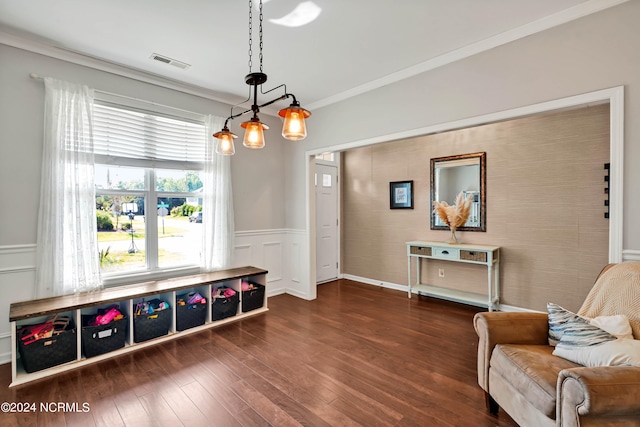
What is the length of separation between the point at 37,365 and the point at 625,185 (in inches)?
185

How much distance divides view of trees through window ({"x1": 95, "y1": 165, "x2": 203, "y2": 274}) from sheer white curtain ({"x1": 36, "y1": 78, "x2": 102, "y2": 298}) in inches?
9.0

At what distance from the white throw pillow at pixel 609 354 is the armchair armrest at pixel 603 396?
0.13 m

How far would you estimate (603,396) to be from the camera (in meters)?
1.23

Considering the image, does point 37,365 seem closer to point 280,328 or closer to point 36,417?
point 36,417

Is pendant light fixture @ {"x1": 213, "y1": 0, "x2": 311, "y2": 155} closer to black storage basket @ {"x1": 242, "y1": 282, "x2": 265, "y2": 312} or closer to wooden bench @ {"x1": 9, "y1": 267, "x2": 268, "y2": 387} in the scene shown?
wooden bench @ {"x1": 9, "y1": 267, "x2": 268, "y2": 387}

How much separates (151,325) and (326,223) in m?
3.23

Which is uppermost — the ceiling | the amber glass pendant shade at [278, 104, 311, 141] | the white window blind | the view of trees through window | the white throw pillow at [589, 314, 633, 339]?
the ceiling

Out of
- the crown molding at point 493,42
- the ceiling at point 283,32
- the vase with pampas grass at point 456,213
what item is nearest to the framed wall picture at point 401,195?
the vase with pampas grass at point 456,213

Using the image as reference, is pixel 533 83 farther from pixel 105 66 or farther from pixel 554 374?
pixel 105 66

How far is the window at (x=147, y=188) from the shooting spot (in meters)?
3.12

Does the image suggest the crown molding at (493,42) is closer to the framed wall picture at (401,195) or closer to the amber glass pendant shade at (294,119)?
the framed wall picture at (401,195)

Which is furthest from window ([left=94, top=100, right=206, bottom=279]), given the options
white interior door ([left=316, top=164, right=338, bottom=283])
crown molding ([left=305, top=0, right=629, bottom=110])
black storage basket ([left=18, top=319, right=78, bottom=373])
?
crown molding ([left=305, top=0, right=629, bottom=110])

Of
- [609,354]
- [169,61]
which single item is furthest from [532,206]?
[169,61]

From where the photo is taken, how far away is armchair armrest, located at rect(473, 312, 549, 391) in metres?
1.89
